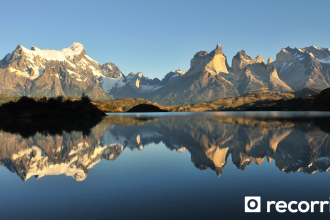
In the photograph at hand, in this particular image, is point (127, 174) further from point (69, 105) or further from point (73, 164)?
point (69, 105)

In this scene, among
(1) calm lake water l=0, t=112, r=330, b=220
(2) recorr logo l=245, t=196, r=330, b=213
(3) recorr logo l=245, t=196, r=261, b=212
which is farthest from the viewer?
(3) recorr logo l=245, t=196, r=261, b=212

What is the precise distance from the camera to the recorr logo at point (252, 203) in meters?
11.5

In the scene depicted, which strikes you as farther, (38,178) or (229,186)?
(38,178)

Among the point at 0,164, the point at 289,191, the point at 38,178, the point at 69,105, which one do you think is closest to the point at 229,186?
the point at 289,191

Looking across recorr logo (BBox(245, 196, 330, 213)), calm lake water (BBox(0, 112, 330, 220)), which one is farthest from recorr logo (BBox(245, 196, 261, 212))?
calm lake water (BBox(0, 112, 330, 220))

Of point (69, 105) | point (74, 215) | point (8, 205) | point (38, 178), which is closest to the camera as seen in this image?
point (74, 215)

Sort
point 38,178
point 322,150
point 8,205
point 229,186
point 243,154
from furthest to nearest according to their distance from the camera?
point 322,150 → point 243,154 → point 38,178 → point 229,186 → point 8,205

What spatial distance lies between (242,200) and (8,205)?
12307 mm

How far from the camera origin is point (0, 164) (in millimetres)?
21562

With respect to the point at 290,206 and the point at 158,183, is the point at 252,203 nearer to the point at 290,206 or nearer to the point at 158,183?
the point at 290,206

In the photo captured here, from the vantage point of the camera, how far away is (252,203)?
12.1 metres

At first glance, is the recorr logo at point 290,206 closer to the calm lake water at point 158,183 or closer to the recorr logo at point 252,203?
the recorr logo at point 252,203

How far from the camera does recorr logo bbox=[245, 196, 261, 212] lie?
1148cm

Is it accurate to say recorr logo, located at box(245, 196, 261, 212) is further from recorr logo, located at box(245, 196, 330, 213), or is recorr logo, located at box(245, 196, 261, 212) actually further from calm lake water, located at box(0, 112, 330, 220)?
calm lake water, located at box(0, 112, 330, 220)
